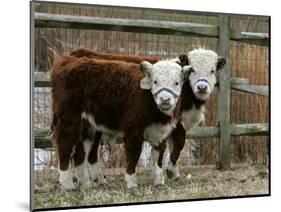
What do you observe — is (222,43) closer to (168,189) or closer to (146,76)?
(146,76)

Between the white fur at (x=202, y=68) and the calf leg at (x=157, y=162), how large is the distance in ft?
1.38

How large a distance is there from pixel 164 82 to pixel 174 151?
0.55 metres

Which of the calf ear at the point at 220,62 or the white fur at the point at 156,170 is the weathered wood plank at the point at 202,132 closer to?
the white fur at the point at 156,170

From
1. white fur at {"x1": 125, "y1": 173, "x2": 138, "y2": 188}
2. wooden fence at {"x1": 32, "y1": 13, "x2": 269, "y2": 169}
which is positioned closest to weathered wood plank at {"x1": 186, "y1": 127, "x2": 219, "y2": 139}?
wooden fence at {"x1": 32, "y1": 13, "x2": 269, "y2": 169}

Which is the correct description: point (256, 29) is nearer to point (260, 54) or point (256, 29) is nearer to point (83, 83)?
point (260, 54)

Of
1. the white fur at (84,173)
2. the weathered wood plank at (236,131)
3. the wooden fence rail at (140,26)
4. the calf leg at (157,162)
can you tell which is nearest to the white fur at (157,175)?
the calf leg at (157,162)

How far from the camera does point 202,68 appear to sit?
421cm

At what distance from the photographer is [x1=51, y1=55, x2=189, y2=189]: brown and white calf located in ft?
13.0

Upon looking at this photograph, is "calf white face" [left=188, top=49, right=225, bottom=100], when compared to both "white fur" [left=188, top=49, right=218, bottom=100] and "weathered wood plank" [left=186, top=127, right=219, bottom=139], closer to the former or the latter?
"white fur" [left=188, top=49, right=218, bottom=100]

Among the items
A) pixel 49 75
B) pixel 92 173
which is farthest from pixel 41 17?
pixel 92 173

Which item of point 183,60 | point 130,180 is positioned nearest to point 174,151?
point 130,180

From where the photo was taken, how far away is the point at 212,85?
429cm

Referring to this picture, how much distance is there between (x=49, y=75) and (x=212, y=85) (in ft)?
3.54

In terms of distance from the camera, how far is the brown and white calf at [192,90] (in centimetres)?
417
